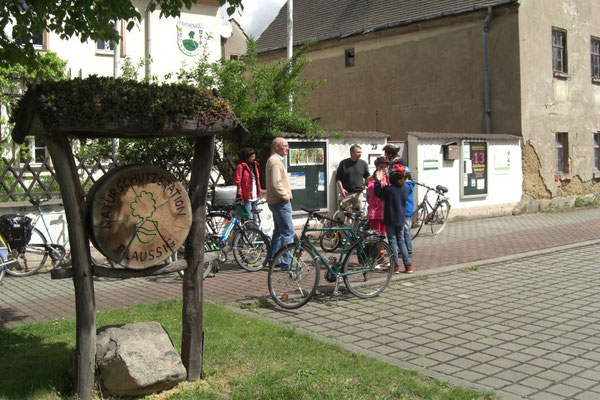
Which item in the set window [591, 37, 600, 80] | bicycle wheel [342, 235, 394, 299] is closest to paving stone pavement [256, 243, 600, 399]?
bicycle wheel [342, 235, 394, 299]

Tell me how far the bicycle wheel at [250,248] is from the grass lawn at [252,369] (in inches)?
135

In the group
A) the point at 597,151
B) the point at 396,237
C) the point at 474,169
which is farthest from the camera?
the point at 597,151

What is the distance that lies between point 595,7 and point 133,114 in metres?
22.4

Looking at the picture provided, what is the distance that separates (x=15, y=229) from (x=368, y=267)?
17.3 ft

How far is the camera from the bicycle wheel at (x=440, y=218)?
44.2ft

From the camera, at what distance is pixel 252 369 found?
468 cm

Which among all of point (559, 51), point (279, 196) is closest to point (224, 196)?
point (279, 196)

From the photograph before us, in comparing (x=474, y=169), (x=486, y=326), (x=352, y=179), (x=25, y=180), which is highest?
(x=474, y=169)

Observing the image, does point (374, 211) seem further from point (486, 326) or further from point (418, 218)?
point (418, 218)

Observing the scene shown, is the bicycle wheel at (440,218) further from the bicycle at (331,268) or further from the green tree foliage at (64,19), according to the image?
the green tree foliage at (64,19)

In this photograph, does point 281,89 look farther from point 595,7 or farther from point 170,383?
point 595,7

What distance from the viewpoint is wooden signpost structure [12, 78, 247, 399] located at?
380 cm

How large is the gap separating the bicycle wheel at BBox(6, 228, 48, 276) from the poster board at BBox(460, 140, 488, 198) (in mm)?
10679

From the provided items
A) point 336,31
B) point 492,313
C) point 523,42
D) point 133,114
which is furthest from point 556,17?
point 133,114
